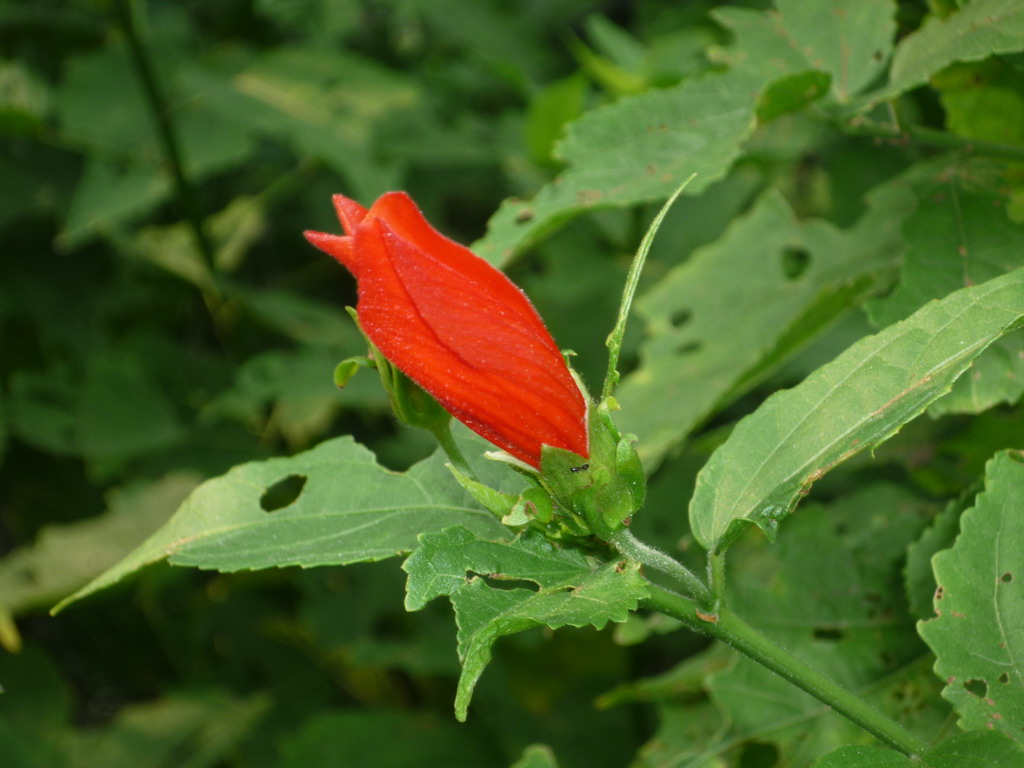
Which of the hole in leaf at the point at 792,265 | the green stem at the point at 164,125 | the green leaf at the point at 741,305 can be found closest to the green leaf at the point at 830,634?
the green leaf at the point at 741,305

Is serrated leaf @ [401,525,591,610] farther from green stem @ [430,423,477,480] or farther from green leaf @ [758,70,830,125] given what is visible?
green leaf @ [758,70,830,125]

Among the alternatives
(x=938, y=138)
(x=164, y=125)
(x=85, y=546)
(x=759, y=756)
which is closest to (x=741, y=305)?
(x=938, y=138)

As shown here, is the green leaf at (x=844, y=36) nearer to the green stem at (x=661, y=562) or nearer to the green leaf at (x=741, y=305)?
the green leaf at (x=741, y=305)

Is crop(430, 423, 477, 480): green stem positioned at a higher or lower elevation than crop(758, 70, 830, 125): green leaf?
lower

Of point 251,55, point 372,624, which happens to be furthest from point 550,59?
point 372,624

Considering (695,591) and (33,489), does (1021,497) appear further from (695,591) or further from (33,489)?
(33,489)

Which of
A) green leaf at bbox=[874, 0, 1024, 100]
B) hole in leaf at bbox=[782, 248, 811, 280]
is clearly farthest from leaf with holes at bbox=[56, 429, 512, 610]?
hole in leaf at bbox=[782, 248, 811, 280]
